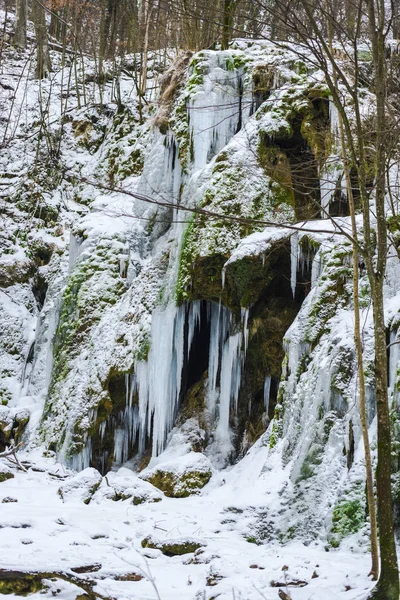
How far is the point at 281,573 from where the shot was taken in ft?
18.7

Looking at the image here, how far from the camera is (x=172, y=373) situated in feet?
34.9

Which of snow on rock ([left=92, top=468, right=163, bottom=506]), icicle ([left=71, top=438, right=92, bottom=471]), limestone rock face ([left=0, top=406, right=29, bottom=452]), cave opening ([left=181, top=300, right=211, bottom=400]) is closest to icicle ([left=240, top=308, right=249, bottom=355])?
cave opening ([left=181, top=300, right=211, bottom=400])

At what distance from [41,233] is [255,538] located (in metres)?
11.7

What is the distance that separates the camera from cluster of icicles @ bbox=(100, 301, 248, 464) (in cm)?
1043

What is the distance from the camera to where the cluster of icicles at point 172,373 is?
1043 cm

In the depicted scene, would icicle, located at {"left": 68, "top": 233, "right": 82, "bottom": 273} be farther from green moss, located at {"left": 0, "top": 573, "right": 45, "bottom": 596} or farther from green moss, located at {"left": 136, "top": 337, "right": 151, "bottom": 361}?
green moss, located at {"left": 0, "top": 573, "right": 45, "bottom": 596}

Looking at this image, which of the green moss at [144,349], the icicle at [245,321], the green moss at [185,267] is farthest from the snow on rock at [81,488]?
the green moss at [185,267]

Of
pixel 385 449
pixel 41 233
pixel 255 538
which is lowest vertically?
pixel 255 538

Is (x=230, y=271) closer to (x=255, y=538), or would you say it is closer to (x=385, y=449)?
(x=255, y=538)

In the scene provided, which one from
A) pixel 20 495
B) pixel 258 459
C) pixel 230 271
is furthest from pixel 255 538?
pixel 230 271

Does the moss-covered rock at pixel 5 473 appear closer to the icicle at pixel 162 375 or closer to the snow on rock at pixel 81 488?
the snow on rock at pixel 81 488

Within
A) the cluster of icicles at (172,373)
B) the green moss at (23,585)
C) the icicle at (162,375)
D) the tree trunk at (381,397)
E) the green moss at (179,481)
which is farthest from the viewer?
the icicle at (162,375)

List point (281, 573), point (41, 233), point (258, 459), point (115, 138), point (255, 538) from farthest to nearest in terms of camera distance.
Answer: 1. point (115, 138)
2. point (41, 233)
3. point (258, 459)
4. point (255, 538)
5. point (281, 573)

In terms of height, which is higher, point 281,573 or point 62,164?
point 62,164
